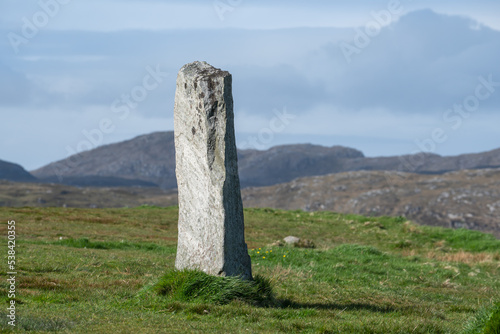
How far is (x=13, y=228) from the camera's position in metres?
28.4

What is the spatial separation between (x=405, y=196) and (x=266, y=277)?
101m

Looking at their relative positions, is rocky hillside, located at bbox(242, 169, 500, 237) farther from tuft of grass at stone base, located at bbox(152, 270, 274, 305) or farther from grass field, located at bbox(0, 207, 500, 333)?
tuft of grass at stone base, located at bbox(152, 270, 274, 305)

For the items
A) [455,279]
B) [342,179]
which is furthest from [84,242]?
[342,179]

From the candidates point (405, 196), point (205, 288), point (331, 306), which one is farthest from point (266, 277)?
point (405, 196)

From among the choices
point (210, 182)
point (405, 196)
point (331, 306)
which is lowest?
point (331, 306)

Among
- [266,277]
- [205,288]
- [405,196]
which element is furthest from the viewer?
[405,196]

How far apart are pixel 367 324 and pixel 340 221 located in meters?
31.4

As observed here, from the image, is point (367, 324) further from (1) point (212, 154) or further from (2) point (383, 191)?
(2) point (383, 191)

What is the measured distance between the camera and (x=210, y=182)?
12.9m

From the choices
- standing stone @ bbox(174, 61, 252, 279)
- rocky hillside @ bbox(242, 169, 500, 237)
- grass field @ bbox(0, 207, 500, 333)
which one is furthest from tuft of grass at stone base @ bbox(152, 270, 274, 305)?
rocky hillside @ bbox(242, 169, 500, 237)

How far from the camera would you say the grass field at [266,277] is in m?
10.5

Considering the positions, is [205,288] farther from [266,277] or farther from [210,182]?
[266,277]

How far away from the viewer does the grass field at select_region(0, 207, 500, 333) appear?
10539 millimetres

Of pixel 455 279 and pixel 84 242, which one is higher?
pixel 84 242
